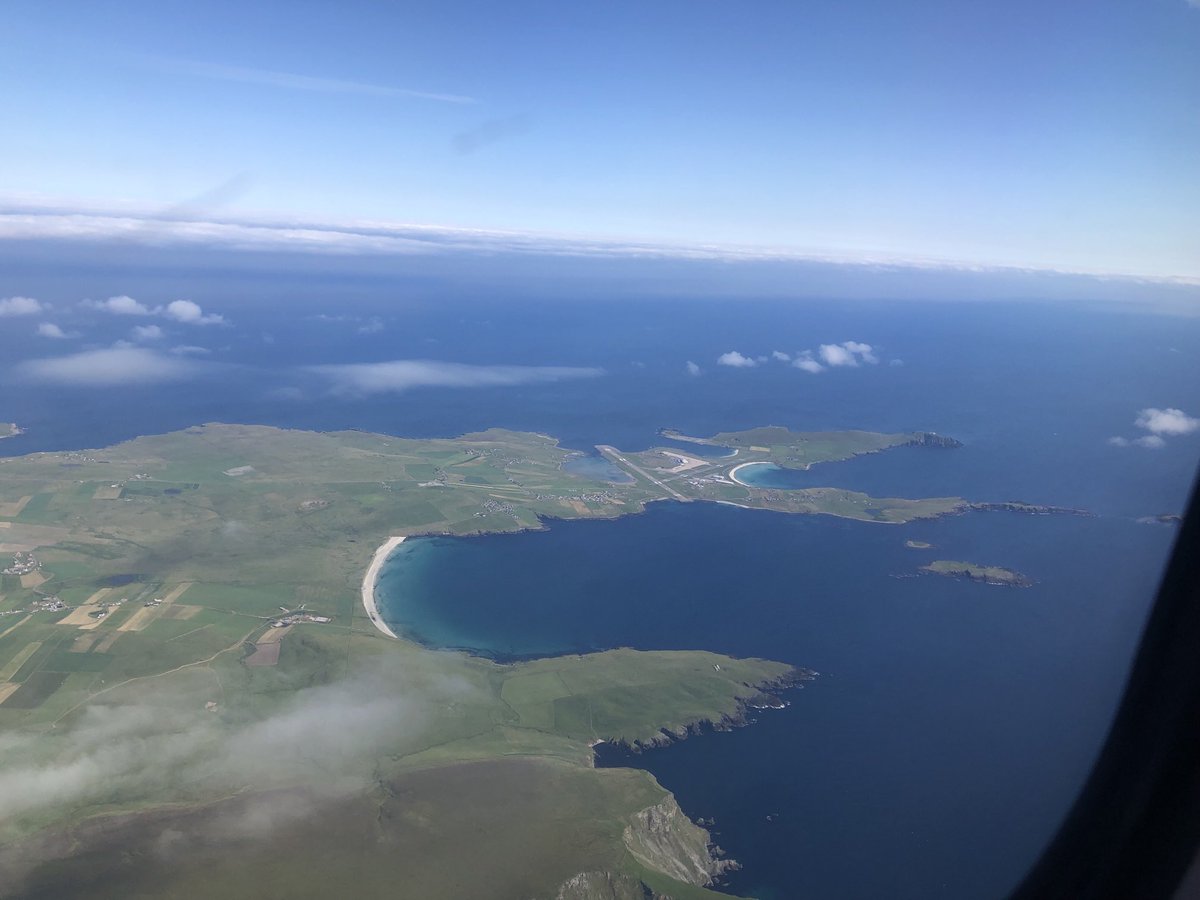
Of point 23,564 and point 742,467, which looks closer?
point 23,564

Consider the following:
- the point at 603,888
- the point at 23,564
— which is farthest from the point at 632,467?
the point at 603,888

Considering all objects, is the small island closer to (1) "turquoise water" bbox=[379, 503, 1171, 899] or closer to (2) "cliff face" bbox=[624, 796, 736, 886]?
(1) "turquoise water" bbox=[379, 503, 1171, 899]

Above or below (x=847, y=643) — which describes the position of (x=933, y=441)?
above

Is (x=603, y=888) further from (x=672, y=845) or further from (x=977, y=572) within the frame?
(x=977, y=572)

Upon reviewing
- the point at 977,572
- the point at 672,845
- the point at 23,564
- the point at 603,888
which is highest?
the point at 603,888

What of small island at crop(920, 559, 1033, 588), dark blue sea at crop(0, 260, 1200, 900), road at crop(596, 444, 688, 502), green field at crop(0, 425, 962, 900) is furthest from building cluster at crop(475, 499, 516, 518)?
small island at crop(920, 559, 1033, 588)

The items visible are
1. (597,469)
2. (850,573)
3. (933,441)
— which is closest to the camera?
(850,573)
